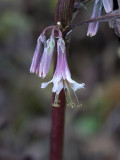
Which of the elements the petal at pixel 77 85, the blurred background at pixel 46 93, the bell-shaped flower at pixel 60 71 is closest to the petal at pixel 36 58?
the bell-shaped flower at pixel 60 71

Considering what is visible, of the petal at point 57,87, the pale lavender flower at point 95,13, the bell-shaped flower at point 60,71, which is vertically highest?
the pale lavender flower at point 95,13

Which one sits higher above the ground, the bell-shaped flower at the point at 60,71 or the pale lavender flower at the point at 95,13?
the pale lavender flower at the point at 95,13

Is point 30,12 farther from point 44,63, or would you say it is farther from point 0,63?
point 44,63

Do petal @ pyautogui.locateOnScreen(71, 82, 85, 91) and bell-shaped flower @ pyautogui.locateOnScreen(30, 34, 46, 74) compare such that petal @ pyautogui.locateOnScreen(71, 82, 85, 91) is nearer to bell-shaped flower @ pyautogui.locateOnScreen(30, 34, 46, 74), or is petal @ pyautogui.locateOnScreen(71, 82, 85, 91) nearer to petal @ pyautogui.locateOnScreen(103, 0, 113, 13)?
bell-shaped flower @ pyautogui.locateOnScreen(30, 34, 46, 74)

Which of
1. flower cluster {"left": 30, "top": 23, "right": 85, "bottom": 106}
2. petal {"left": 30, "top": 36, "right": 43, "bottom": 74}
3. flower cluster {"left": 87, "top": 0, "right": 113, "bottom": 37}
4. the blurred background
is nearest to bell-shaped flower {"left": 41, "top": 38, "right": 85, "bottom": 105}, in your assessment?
flower cluster {"left": 30, "top": 23, "right": 85, "bottom": 106}

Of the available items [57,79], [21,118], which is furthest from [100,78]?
[57,79]

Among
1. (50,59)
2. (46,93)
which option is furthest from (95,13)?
(46,93)

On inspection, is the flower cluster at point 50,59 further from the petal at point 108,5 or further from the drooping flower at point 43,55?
the petal at point 108,5

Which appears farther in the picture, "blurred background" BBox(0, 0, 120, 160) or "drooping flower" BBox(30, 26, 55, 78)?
"blurred background" BBox(0, 0, 120, 160)
